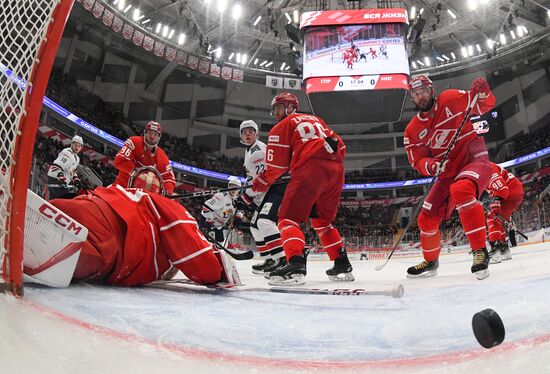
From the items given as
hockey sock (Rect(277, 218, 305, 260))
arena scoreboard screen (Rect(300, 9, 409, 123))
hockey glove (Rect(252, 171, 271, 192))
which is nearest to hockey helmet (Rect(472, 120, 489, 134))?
arena scoreboard screen (Rect(300, 9, 409, 123))

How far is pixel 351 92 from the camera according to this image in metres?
13.5

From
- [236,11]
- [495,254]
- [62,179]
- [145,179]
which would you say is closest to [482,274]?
[495,254]

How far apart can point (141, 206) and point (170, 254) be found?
289 millimetres

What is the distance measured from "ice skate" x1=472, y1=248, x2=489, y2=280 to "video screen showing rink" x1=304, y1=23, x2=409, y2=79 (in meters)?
10.3

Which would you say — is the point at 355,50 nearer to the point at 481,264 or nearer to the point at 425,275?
the point at 425,275

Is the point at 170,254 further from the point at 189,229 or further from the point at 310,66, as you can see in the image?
the point at 310,66

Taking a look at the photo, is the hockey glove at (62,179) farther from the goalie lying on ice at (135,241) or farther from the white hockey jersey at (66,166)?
the goalie lying on ice at (135,241)

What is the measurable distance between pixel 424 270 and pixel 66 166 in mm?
5498

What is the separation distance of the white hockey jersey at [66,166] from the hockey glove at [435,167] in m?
5.43

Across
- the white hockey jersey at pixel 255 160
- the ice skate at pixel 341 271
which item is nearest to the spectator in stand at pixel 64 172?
the white hockey jersey at pixel 255 160

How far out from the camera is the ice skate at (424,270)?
342 centimetres

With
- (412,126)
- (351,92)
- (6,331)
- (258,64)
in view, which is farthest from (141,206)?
(258,64)

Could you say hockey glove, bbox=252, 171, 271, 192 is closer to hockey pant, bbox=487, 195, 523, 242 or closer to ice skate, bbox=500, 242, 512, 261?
ice skate, bbox=500, 242, 512, 261

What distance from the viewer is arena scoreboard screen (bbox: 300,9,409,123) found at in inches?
483
